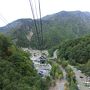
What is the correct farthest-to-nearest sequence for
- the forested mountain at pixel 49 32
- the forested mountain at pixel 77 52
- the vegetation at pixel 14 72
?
the forested mountain at pixel 49 32 < the forested mountain at pixel 77 52 < the vegetation at pixel 14 72

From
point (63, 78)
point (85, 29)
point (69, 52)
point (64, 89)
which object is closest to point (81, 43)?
point (69, 52)

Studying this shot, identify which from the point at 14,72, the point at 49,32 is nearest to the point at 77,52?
the point at 14,72

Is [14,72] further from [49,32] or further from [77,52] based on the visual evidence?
[49,32]

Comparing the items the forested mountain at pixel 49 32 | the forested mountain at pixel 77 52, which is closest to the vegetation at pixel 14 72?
the forested mountain at pixel 77 52

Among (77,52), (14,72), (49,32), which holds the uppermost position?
(49,32)

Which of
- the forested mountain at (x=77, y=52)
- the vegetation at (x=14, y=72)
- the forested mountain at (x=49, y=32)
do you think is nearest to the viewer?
the vegetation at (x=14, y=72)

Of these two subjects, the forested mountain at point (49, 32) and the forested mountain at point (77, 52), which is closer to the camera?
the forested mountain at point (77, 52)

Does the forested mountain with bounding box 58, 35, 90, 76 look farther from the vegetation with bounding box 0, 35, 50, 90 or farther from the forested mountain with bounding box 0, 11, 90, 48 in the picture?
the vegetation with bounding box 0, 35, 50, 90

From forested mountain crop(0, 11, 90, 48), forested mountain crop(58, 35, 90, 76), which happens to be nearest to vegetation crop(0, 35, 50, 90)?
forested mountain crop(58, 35, 90, 76)

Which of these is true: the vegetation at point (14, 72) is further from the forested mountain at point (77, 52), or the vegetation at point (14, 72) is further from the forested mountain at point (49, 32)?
the forested mountain at point (49, 32)
